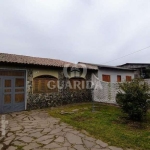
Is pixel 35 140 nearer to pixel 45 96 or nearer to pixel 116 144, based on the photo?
pixel 116 144

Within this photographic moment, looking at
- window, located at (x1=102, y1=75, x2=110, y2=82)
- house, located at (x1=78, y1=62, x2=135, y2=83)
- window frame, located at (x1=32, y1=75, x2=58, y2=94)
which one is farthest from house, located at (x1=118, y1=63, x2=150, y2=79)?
window frame, located at (x1=32, y1=75, x2=58, y2=94)

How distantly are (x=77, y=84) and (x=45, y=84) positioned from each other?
2.91 meters

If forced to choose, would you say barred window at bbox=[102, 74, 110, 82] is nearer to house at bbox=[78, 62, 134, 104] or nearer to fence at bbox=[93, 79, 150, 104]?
house at bbox=[78, 62, 134, 104]

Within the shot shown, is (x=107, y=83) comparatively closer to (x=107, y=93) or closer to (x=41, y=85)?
(x=107, y=93)

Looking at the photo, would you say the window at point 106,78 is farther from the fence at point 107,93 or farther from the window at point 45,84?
the window at point 45,84

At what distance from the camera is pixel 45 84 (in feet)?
31.3

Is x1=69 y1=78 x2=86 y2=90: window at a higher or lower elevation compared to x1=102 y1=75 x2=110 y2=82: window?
lower

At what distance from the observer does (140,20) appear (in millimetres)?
12570

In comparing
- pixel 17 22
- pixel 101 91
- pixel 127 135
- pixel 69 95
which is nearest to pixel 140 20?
pixel 101 91

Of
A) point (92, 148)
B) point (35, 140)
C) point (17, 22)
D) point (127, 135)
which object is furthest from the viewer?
point (17, 22)

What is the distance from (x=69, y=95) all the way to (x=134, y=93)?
5.61 m

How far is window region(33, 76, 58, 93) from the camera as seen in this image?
30.0 feet

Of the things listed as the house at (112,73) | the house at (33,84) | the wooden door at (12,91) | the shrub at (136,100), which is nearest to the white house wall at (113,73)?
the house at (112,73)

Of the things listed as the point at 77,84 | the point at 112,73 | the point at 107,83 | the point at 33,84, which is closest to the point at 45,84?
the point at 33,84
